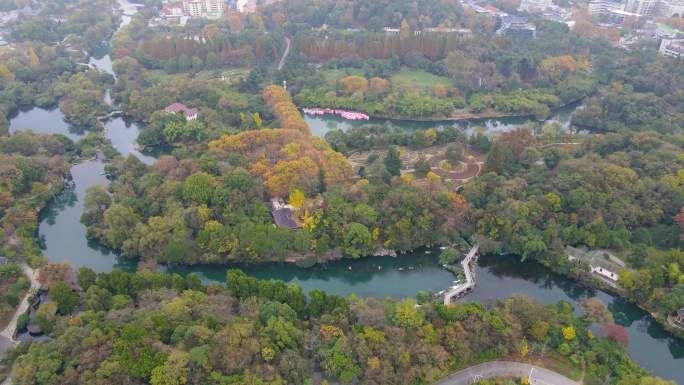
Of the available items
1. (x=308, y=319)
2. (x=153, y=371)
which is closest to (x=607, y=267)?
(x=308, y=319)

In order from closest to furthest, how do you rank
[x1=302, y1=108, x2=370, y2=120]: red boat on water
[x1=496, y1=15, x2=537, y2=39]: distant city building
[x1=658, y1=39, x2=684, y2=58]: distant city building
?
[x1=302, y1=108, x2=370, y2=120]: red boat on water → [x1=658, y1=39, x2=684, y2=58]: distant city building → [x1=496, y1=15, x2=537, y2=39]: distant city building

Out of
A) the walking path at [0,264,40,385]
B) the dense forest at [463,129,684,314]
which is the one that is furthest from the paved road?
the walking path at [0,264,40,385]

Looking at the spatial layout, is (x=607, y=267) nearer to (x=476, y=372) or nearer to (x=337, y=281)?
(x=476, y=372)

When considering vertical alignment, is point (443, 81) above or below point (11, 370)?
above

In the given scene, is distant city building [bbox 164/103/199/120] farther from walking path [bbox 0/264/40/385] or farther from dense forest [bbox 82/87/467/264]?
walking path [bbox 0/264/40/385]

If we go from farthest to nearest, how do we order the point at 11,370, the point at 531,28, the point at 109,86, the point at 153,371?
the point at 531,28, the point at 109,86, the point at 11,370, the point at 153,371
